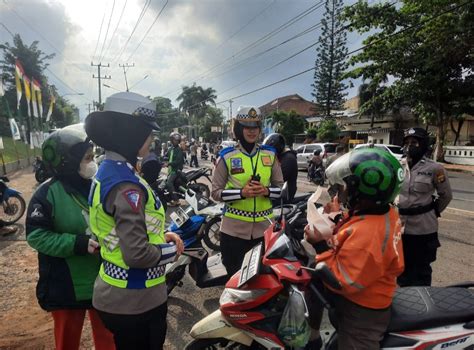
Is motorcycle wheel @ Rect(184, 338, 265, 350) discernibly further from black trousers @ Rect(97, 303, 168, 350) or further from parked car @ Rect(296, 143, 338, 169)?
parked car @ Rect(296, 143, 338, 169)

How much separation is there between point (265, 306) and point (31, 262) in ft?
13.7

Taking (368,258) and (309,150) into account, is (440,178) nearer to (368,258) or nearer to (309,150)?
(368,258)

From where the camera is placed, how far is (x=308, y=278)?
71.2 inches

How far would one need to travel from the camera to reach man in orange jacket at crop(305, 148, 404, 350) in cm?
166

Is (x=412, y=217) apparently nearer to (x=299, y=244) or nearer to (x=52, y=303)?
(x=299, y=244)

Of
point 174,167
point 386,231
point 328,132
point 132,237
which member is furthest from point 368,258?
point 328,132

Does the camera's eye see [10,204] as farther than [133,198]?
Yes

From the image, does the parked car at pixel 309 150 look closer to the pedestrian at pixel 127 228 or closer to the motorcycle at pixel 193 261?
the motorcycle at pixel 193 261

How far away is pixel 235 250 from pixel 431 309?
1.46 m

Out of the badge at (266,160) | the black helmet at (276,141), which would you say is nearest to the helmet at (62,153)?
the badge at (266,160)

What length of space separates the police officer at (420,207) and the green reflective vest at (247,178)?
1.31 meters

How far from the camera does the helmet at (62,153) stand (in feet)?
7.02

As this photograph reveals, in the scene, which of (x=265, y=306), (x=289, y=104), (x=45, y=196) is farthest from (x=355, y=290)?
(x=289, y=104)

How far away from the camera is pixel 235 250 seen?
287 centimetres
